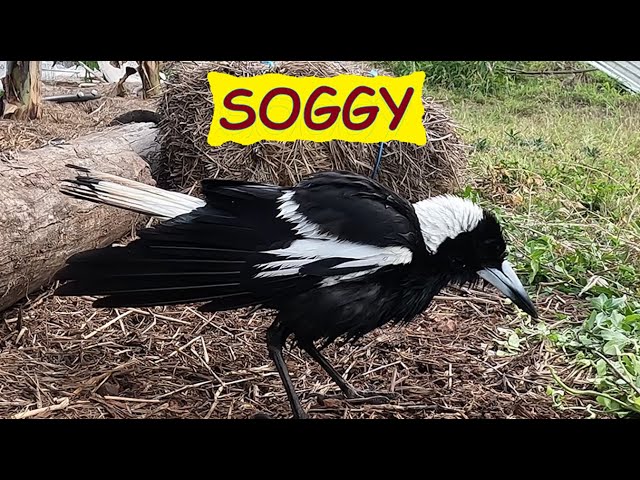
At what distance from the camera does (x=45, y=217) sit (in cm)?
217

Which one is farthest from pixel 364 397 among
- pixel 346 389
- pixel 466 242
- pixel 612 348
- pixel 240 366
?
pixel 612 348

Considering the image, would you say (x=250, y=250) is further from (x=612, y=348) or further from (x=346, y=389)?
(x=612, y=348)

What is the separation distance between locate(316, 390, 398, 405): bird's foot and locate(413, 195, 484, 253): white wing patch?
39 centimetres

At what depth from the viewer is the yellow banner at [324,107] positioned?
1.84 meters

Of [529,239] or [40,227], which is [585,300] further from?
[40,227]

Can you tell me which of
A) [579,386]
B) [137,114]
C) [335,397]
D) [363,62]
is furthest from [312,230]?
[137,114]

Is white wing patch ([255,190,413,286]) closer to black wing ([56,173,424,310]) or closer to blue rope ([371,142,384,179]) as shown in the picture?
black wing ([56,173,424,310])

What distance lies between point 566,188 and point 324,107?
847 millimetres

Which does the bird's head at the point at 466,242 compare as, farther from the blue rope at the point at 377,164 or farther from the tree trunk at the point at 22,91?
the tree trunk at the point at 22,91

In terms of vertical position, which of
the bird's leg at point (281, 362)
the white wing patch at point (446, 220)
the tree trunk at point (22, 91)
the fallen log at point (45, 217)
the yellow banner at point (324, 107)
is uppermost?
the yellow banner at point (324, 107)

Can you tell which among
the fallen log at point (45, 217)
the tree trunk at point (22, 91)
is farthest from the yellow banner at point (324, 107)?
the tree trunk at point (22, 91)

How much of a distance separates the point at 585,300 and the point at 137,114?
167 cm

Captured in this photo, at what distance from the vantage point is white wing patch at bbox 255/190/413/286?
1.73 metres

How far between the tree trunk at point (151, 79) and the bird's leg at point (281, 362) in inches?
52.4
